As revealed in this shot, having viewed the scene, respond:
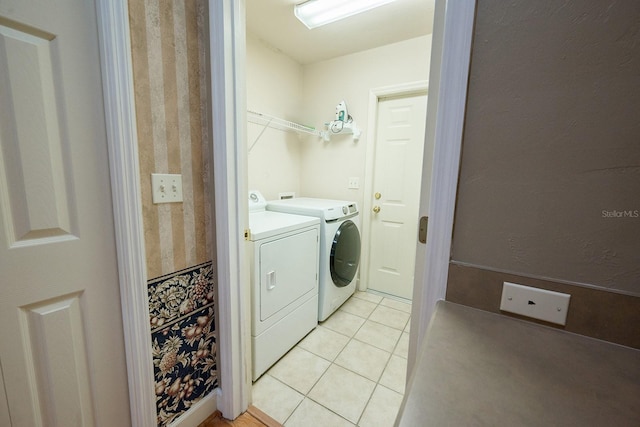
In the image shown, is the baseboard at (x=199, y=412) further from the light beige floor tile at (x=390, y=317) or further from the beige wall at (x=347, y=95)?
the beige wall at (x=347, y=95)

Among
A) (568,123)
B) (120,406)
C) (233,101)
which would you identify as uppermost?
(233,101)

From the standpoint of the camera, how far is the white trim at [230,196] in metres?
1.03

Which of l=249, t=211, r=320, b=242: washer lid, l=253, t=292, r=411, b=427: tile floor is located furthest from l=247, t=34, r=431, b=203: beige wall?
l=253, t=292, r=411, b=427: tile floor

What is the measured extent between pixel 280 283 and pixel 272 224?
1.26ft

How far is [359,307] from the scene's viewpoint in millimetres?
2471

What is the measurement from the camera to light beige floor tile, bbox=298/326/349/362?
71.4 inches

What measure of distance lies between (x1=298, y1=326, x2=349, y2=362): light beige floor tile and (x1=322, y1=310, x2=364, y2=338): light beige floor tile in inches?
2.3

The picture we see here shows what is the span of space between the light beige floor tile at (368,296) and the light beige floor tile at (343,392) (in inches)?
41.3

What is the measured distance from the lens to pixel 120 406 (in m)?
0.99

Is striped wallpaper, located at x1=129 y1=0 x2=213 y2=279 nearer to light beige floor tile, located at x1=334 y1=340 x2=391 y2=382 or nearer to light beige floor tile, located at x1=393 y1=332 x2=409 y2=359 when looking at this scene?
light beige floor tile, located at x1=334 y1=340 x2=391 y2=382

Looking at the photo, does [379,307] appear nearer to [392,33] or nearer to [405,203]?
[405,203]

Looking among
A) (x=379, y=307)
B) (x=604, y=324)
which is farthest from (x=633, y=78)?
(x=379, y=307)

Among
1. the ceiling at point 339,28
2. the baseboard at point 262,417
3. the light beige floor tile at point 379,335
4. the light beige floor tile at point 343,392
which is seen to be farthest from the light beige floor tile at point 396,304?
the ceiling at point 339,28

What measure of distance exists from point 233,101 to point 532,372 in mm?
1266
